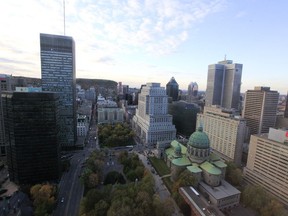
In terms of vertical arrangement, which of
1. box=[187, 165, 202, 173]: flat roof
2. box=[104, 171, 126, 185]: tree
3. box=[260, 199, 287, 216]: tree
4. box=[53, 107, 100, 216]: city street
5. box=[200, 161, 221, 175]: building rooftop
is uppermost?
box=[200, 161, 221, 175]: building rooftop

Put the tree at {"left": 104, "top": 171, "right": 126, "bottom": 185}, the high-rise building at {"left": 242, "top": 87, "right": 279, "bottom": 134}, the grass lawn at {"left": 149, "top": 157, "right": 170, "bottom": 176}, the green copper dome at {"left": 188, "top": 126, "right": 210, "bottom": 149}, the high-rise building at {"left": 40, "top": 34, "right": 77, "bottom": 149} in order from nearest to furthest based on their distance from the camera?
the tree at {"left": 104, "top": 171, "right": 126, "bottom": 185}, the green copper dome at {"left": 188, "top": 126, "right": 210, "bottom": 149}, the grass lawn at {"left": 149, "top": 157, "right": 170, "bottom": 176}, the high-rise building at {"left": 40, "top": 34, "right": 77, "bottom": 149}, the high-rise building at {"left": 242, "top": 87, "right": 279, "bottom": 134}

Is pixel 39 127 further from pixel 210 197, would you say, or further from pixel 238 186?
pixel 238 186

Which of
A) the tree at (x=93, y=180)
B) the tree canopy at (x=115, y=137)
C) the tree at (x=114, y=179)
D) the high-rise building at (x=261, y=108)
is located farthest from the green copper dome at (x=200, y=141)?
the high-rise building at (x=261, y=108)

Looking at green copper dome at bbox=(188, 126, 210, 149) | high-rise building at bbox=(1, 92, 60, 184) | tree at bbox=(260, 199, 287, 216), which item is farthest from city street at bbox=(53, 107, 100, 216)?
tree at bbox=(260, 199, 287, 216)

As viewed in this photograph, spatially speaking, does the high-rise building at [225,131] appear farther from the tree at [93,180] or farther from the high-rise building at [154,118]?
the tree at [93,180]

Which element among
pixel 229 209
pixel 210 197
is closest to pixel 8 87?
pixel 210 197

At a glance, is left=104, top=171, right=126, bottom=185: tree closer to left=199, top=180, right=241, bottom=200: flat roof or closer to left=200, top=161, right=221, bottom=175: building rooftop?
left=199, top=180, right=241, bottom=200: flat roof
